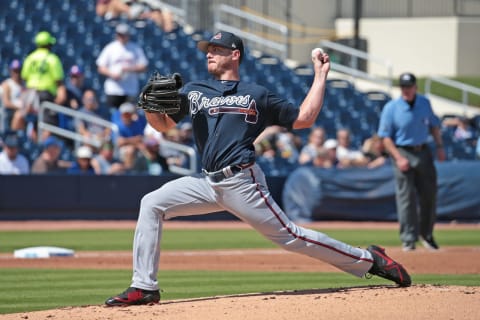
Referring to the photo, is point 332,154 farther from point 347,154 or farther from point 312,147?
point 347,154

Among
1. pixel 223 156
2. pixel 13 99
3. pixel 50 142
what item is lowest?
pixel 50 142

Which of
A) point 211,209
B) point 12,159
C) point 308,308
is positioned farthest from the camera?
point 12,159

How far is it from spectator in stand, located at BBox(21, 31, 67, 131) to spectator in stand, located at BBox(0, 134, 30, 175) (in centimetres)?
146

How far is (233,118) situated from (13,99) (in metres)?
11.2

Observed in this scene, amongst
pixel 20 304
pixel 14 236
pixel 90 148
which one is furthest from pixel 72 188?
pixel 20 304

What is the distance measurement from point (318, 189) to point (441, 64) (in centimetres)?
1667

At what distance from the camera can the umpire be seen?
472 inches

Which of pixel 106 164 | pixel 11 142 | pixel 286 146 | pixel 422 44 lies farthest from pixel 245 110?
pixel 422 44

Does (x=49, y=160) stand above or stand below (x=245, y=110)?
below

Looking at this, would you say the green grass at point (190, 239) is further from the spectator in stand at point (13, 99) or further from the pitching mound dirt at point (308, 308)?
the pitching mound dirt at point (308, 308)

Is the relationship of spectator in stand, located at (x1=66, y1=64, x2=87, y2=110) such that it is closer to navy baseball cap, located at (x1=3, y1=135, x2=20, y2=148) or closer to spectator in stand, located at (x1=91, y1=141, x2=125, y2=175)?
spectator in stand, located at (x1=91, y1=141, x2=125, y2=175)

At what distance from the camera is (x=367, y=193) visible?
17.4m

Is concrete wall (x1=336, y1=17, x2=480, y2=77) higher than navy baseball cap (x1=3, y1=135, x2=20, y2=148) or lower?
higher

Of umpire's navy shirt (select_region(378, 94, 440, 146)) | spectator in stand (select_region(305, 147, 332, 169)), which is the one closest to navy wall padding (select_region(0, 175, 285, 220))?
spectator in stand (select_region(305, 147, 332, 169))
